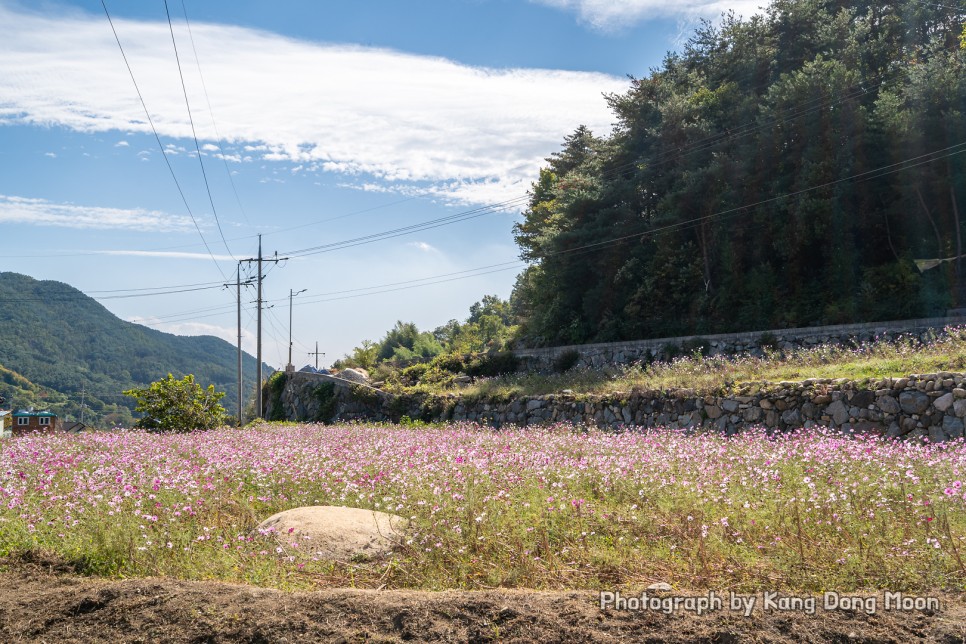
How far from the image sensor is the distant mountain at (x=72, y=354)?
73.6 metres

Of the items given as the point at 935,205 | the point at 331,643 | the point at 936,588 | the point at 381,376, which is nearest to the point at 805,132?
the point at 935,205

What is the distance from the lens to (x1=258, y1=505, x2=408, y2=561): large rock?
17.6ft

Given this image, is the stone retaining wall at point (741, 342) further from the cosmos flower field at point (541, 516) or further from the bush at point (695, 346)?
the cosmos flower field at point (541, 516)

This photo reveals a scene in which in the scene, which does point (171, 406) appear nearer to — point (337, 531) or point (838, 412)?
point (337, 531)

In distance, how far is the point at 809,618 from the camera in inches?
150

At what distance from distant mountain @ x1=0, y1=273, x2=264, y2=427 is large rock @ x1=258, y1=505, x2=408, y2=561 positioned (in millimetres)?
65144

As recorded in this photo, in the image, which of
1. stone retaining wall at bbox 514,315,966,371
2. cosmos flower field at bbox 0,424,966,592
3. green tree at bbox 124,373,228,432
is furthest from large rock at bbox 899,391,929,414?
green tree at bbox 124,373,228,432

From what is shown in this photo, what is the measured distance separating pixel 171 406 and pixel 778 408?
47.2 feet

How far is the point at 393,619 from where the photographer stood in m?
4.05

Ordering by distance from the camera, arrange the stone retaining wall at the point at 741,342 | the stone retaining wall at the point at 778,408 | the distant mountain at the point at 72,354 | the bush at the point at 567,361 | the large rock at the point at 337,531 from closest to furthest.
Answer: the large rock at the point at 337,531 → the stone retaining wall at the point at 778,408 → the stone retaining wall at the point at 741,342 → the bush at the point at 567,361 → the distant mountain at the point at 72,354

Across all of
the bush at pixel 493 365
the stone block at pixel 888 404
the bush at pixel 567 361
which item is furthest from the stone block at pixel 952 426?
the bush at pixel 493 365

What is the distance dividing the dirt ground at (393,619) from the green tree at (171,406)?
45.1 ft

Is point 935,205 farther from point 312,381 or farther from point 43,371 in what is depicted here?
point 43,371

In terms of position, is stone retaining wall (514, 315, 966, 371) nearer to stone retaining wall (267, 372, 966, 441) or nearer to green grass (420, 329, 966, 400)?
green grass (420, 329, 966, 400)
